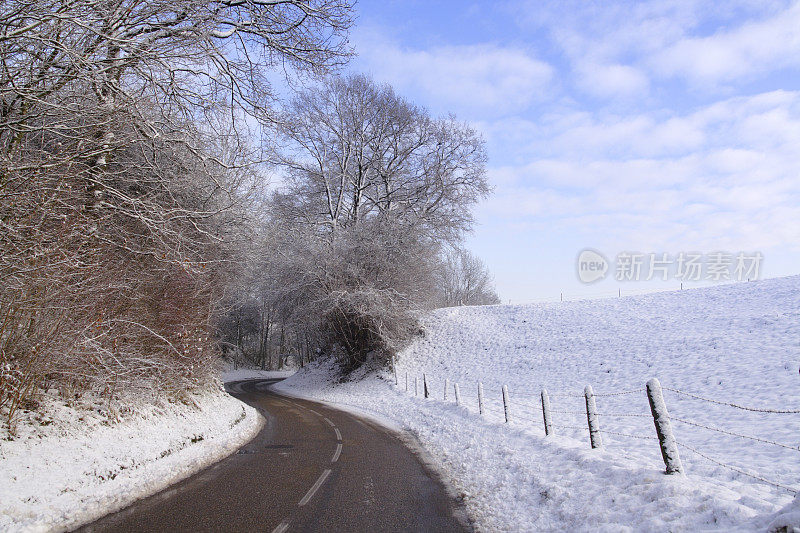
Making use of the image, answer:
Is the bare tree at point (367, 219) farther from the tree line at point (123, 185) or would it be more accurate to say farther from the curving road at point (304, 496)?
the curving road at point (304, 496)

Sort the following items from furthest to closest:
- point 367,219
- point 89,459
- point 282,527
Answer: point 367,219 < point 89,459 < point 282,527

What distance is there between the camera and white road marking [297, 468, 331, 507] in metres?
5.96

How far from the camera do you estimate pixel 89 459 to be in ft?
21.6

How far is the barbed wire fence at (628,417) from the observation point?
543 centimetres

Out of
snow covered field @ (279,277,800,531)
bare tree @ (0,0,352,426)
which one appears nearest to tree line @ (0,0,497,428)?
bare tree @ (0,0,352,426)

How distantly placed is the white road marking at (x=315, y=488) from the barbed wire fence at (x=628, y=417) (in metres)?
4.36

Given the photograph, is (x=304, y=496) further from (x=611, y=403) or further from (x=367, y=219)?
(x=367, y=219)

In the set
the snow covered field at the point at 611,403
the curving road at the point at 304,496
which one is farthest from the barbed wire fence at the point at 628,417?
the curving road at the point at 304,496

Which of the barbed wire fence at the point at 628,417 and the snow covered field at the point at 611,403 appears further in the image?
the barbed wire fence at the point at 628,417

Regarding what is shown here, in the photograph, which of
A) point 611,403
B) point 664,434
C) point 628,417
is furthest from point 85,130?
point 611,403

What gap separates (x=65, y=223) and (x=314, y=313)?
65.9 feet

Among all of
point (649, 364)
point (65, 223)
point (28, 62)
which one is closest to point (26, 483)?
point (65, 223)

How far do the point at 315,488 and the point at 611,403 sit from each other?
12121 mm

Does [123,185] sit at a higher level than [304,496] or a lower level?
higher
